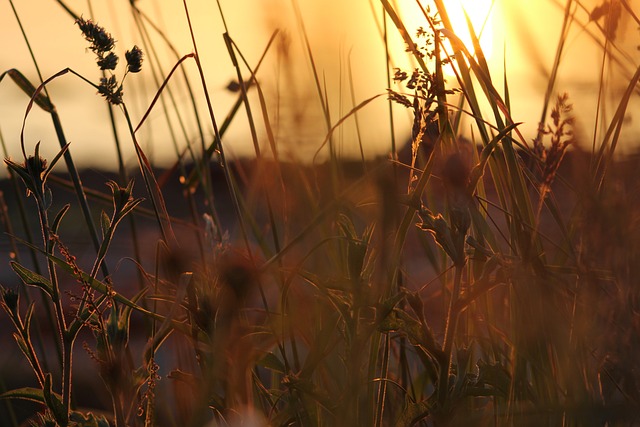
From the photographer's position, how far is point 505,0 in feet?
3.82

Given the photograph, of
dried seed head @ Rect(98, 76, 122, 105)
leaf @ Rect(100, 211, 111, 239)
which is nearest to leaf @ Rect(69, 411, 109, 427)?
leaf @ Rect(100, 211, 111, 239)

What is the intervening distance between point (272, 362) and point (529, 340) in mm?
232

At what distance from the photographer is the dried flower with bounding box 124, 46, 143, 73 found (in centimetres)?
83

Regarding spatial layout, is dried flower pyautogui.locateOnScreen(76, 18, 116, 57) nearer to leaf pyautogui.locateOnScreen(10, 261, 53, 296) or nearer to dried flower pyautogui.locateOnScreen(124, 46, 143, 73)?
dried flower pyautogui.locateOnScreen(124, 46, 143, 73)

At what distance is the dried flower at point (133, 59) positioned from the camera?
827mm

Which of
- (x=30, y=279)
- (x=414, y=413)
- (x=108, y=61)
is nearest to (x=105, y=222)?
(x=30, y=279)

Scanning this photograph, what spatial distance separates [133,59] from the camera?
32.8 inches

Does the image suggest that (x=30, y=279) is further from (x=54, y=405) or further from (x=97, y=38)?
(x=97, y=38)

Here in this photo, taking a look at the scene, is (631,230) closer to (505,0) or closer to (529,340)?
(529,340)

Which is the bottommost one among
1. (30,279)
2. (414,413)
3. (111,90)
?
(414,413)

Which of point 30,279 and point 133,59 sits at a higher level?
point 133,59

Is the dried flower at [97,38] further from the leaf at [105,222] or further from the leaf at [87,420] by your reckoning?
the leaf at [87,420]

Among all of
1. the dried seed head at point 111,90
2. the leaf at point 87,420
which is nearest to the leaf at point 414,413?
the leaf at point 87,420

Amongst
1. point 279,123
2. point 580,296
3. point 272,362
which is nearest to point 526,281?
point 580,296
